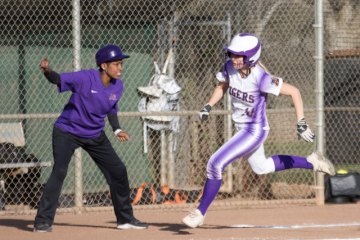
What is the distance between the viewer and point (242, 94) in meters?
8.40

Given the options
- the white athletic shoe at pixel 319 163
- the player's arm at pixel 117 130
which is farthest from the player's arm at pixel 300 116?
the player's arm at pixel 117 130

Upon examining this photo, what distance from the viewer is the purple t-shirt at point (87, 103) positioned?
8.57 m

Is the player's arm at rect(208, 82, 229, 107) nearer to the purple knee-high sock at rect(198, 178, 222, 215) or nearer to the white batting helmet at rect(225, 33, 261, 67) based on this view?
the white batting helmet at rect(225, 33, 261, 67)

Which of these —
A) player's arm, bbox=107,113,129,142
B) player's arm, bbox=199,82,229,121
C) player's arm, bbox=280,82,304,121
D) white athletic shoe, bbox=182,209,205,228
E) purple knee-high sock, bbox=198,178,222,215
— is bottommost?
white athletic shoe, bbox=182,209,205,228

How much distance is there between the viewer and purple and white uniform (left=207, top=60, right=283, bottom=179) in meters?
8.36

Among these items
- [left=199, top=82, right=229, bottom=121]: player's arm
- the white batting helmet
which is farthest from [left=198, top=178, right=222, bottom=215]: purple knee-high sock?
the white batting helmet

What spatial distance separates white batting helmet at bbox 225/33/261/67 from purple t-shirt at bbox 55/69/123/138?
1.24 metres

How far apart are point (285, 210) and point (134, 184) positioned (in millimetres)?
2584

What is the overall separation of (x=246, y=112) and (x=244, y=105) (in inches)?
2.7

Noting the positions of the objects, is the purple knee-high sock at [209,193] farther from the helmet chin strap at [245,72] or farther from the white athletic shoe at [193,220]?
the helmet chin strap at [245,72]

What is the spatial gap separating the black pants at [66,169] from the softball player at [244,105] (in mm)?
851

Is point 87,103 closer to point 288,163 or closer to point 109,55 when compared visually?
point 109,55

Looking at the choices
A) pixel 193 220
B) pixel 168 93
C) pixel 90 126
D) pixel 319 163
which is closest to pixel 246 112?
pixel 319 163

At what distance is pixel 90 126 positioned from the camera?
867 cm
